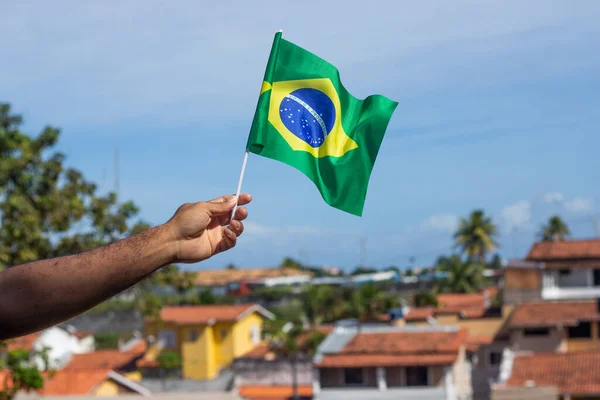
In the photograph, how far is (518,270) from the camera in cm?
4716

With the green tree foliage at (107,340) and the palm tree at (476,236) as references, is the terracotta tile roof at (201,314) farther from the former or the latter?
the palm tree at (476,236)

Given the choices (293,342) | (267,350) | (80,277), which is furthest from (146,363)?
(80,277)

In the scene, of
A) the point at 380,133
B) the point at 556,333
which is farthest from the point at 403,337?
the point at 380,133

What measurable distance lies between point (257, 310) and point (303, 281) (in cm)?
2959

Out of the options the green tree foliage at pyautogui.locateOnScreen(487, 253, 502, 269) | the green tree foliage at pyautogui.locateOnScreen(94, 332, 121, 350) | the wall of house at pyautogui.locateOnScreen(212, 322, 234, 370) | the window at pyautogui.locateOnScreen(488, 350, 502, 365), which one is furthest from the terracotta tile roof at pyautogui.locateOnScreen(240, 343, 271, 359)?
the green tree foliage at pyautogui.locateOnScreen(487, 253, 502, 269)

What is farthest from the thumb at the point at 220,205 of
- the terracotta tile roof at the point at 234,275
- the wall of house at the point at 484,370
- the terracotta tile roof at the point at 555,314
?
the terracotta tile roof at the point at 234,275

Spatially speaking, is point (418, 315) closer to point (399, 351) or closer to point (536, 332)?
point (536, 332)

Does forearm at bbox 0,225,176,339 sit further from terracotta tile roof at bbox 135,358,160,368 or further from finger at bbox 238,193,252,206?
terracotta tile roof at bbox 135,358,160,368

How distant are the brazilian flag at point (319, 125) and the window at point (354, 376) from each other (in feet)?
99.7

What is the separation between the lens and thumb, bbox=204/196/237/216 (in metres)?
3.43

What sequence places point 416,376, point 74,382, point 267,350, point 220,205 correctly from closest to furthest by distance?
point 220,205, point 74,382, point 416,376, point 267,350

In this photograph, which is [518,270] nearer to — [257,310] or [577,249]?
[577,249]

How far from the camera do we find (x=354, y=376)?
3453 cm

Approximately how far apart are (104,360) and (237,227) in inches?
1513
